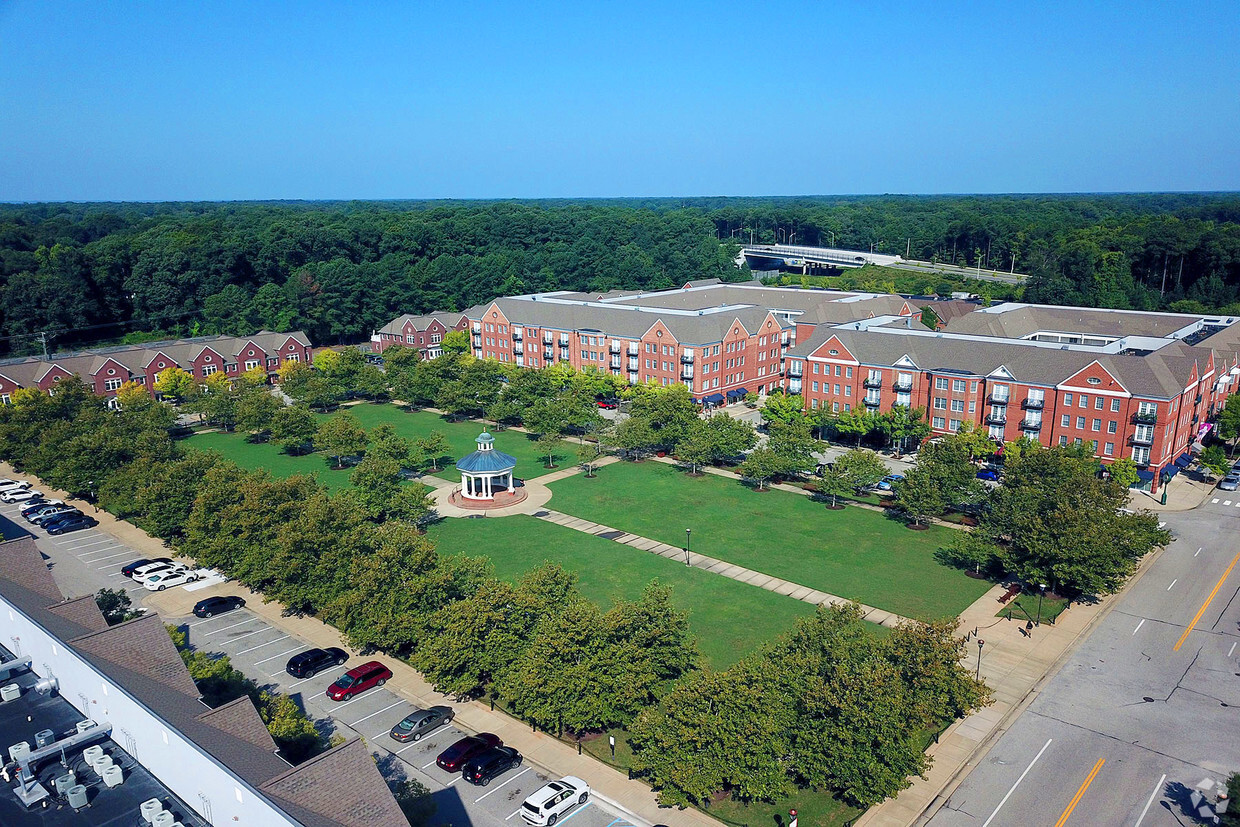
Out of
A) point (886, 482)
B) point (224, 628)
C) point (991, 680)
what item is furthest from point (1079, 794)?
point (224, 628)

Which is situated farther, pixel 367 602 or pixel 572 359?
pixel 572 359

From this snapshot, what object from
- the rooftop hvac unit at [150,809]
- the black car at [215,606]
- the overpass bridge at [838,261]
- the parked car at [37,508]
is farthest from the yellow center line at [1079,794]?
the overpass bridge at [838,261]

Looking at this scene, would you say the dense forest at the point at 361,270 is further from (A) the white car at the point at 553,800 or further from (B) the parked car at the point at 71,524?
(A) the white car at the point at 553,800

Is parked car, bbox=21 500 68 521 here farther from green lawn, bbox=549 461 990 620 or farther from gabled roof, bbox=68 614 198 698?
gabled roof, bbox=68 614 198 698

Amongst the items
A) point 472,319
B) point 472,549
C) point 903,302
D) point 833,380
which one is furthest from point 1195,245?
point 472,549

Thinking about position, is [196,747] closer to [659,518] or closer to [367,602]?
[367,602]

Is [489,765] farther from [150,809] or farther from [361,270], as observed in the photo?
[361,270]
